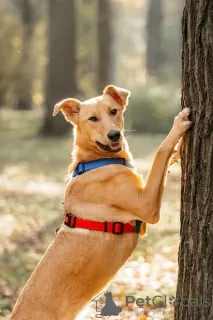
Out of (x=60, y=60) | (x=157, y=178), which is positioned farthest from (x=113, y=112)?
(x=60, y=60)

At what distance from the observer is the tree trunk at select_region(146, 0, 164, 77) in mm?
39031

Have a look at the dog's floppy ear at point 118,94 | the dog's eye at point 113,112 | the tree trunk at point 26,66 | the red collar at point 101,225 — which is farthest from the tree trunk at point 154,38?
the red collar at point 101,225

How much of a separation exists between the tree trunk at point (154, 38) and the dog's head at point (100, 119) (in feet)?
107

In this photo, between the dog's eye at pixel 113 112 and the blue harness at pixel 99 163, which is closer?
the blue harness at pixel 99 163

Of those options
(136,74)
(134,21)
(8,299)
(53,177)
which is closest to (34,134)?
(53,177)

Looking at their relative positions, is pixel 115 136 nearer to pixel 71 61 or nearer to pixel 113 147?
pixel 113 147

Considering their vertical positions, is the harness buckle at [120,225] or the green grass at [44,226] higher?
the harness buckle at [120,225]

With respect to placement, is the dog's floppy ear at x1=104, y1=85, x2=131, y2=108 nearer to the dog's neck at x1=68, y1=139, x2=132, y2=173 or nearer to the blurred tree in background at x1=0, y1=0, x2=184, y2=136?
the dog's neck at x1=68, y1=139, x2=132, y2=173

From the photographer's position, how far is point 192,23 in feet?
14.0

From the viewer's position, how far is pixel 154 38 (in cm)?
4062

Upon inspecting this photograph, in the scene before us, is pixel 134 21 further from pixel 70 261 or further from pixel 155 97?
pixel 70 261

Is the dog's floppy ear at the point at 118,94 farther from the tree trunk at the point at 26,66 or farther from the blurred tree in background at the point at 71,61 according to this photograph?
the tree trunk at the point at 26,66

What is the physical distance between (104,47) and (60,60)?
228 inches

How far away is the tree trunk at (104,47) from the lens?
2855 centimetres
